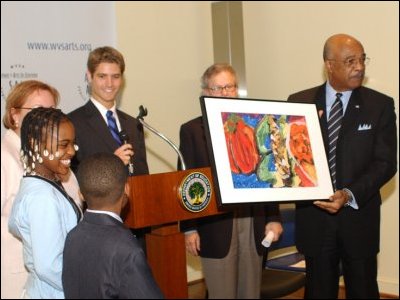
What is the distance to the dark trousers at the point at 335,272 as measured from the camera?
3.27 m

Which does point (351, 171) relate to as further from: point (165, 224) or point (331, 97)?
point (165, 224)

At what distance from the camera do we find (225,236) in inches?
129

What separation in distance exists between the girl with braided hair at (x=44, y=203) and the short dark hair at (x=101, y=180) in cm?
20

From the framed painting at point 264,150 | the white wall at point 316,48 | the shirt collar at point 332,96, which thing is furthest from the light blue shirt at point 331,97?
the white wall at point 316,48

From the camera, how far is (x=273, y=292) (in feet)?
12.3

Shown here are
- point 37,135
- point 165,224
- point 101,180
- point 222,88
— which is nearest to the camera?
point 101,180

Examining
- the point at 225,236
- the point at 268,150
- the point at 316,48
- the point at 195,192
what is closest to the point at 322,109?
the point at 268,150

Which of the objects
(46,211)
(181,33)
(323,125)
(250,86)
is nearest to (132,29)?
(181,33)

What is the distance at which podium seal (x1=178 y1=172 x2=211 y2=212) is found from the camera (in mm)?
2725

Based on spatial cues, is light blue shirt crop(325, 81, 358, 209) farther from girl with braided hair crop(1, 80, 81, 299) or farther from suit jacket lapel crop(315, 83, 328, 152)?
girl with braided hair crop(1, 80, 81, 299)

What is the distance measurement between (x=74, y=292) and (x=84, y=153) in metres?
1.25

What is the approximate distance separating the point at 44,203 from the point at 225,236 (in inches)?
52.6

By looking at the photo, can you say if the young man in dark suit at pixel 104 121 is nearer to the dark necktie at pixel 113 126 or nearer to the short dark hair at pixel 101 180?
the dark necktie at pixel 113 126

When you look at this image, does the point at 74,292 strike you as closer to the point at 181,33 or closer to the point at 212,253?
the point at 212,253
